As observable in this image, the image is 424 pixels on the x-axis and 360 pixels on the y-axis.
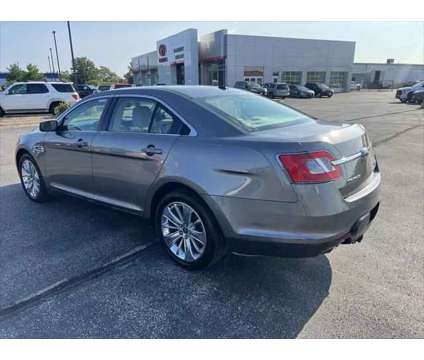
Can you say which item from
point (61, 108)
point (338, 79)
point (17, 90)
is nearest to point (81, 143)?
point (61, 108)

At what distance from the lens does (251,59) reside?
39906 millimetres

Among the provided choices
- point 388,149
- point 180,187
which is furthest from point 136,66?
point 180,187

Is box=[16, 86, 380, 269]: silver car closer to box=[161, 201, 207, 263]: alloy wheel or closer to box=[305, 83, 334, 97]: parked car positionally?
box=[161, 201, 207, 263]: alloy wheel

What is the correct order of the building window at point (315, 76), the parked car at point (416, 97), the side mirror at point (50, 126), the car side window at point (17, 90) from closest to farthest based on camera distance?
the side mirror at point (50, 126) → the car side window at point (17, 90) → the parked car at point (416, 97) → the building window at point (315, 76)

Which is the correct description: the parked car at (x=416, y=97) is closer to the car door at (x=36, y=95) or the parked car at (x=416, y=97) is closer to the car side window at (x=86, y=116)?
the car door at (x=36, y=95)

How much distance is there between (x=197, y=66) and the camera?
127 feet

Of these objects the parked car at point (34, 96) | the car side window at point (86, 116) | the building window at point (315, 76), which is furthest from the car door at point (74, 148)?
the building window at point (315, 76)

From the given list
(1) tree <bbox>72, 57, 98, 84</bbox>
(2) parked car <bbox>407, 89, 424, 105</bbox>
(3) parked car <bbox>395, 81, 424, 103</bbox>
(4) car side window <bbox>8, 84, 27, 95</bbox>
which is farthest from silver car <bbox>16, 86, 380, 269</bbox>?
(1) tree <bbox>72, 57, 98, 84</bbox>

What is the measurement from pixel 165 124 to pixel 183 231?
40.1 inches

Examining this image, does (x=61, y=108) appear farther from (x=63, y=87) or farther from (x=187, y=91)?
(x=187, y=91)

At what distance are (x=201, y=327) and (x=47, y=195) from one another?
342cm

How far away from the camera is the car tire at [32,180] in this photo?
182 inches

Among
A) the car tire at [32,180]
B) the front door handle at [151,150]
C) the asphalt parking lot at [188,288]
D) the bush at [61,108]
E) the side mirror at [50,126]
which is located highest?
the side mirror at [50,126]

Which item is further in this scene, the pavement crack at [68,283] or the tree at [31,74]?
the tree at [31,74]
